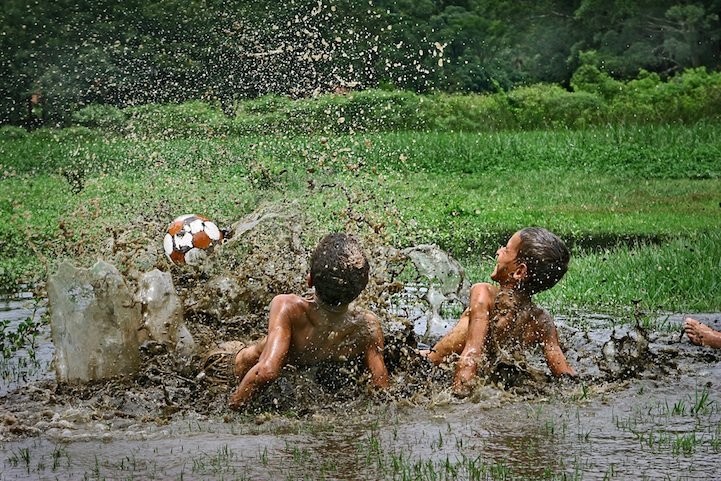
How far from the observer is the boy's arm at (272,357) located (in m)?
5.70

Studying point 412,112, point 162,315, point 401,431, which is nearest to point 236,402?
point 401,431

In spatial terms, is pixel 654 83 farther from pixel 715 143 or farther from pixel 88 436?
pixel 88 436

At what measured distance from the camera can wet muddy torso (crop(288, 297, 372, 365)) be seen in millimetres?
5883

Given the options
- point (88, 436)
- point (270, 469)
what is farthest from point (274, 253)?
point (270, 469)

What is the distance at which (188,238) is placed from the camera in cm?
877

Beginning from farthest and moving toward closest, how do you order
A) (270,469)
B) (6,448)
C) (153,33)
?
1. (153,33)
2. (6,448)
3. (270,469)

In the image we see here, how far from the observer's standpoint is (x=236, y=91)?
96.7 ft

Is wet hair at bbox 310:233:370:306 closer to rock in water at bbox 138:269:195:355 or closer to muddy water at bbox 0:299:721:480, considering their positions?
muddy water at bbox 0:299:721:480

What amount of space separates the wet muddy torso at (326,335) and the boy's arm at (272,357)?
0.28 feet

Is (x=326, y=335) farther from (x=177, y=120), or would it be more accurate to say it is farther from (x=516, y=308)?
(x=177, y=120)

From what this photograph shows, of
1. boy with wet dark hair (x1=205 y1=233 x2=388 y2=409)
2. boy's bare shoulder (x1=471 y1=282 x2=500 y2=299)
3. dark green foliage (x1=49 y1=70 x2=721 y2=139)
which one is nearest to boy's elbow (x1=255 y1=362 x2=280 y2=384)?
boy with wet dark hair (x1=205 y1=233 x2=388 y2=409)

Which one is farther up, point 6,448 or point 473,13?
point 473,13

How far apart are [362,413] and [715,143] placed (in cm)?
1590

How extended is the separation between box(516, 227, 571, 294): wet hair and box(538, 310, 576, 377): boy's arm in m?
0.24
